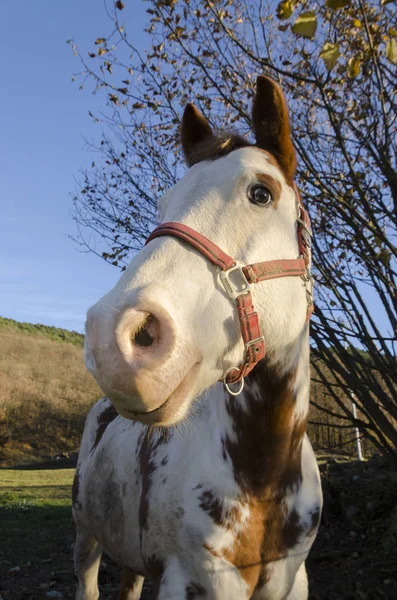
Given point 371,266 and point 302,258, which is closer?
point 302,258

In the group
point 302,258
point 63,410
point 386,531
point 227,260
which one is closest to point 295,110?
point 302,258

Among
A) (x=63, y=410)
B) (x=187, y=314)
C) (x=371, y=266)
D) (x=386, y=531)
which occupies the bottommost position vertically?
(x=63, y=410)

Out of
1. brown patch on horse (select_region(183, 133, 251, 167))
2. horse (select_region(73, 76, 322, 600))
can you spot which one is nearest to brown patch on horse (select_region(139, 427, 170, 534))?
horse (select_region(73, 76, 322, 600))

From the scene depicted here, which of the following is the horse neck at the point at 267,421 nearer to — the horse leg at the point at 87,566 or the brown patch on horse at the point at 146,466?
the brown patch on horse at the point at 146,466

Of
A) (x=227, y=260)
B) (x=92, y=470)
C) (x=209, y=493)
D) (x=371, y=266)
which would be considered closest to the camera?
(x=227, y=260)

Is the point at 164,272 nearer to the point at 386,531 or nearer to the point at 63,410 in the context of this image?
the point at 386,531

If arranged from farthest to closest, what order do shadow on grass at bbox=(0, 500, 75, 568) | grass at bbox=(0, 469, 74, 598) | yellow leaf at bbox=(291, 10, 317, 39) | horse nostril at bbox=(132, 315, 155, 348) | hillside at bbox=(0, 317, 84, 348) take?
1. hillside at bbox=(0, 317, 84, 348)
2. shadow on grass at bbox=(0, 500, 75, 568)
3. grass at bbox=(0, 469, 74, 598)
4. yellow leaf at bbox=(291, 10, 317, 39)
5. horse nostril at bbox=(132, 315, 155, 348)

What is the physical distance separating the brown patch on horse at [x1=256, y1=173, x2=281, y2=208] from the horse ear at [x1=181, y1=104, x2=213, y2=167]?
612mm

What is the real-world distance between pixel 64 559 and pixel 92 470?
3402 millimetres

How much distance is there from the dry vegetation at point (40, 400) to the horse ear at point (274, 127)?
23402 mm

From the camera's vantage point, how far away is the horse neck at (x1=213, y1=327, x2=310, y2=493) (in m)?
2.21

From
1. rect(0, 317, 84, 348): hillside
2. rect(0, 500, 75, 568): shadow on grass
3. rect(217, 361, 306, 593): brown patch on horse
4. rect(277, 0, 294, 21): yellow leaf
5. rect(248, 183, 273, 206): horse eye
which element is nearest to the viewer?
rect(248, 183, 273, 206): horse eye

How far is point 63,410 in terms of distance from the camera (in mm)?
28391

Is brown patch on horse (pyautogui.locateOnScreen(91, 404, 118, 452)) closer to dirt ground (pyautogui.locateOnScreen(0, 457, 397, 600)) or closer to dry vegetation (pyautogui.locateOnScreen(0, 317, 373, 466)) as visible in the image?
dirt ground (pyautogui.locateOnScreen(0, 457, 397, 600))
